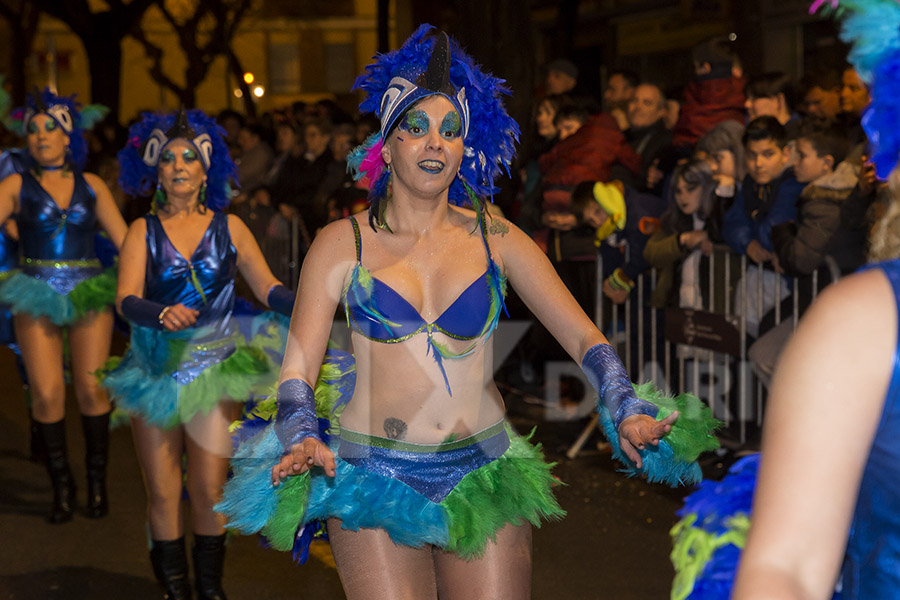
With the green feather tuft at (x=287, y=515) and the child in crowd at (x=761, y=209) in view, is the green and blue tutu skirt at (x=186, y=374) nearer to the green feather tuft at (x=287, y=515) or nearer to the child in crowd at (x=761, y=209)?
the green feather tuft at (x=287, y=515)

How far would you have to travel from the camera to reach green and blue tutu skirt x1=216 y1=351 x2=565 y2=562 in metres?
3.11

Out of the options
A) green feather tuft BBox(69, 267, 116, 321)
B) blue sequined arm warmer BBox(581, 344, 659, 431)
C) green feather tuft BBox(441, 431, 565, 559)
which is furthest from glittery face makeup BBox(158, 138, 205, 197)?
blue sequined arm warmer BBox(581, 344, 659, 431)

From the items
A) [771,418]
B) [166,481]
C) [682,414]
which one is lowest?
[166,481]

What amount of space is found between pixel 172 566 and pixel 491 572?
234 centimetres

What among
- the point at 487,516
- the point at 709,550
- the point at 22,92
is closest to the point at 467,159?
the point at 487,516

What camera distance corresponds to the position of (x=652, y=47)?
2409cm

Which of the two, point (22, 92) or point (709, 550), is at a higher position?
point (22, 92)

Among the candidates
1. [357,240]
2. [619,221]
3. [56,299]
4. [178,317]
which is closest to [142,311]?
[178,317]

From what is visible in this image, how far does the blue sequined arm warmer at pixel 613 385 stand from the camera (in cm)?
306

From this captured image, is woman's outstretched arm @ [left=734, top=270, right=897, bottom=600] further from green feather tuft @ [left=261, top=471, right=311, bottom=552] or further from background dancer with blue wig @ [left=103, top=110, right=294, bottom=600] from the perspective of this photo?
background dancer with blue wig @ [left=103, top=110, right=294, bottom=600]

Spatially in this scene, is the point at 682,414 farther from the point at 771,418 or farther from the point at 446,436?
the point at 771,418

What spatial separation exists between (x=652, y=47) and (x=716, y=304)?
1799 cm

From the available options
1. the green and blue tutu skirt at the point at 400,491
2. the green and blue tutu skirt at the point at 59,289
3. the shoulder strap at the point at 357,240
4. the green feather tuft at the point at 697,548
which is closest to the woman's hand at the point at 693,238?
the green and blue tutu skirt at the point at 59,289

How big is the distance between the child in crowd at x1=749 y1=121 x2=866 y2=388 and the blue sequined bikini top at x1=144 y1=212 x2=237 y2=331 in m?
2.93
